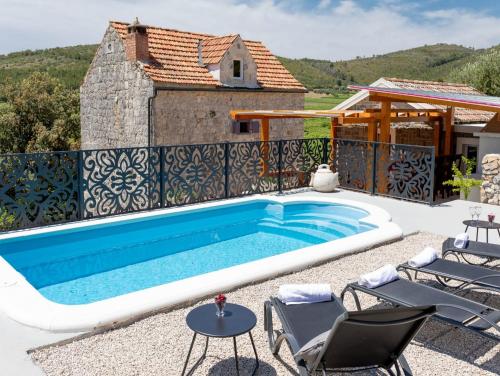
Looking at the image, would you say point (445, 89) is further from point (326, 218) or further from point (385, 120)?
point (326, 218)

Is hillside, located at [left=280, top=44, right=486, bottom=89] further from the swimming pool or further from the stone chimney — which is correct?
the swimming pool

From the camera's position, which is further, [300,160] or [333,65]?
[333,65]

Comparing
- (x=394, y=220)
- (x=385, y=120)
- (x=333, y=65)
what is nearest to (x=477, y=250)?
(x=394, y=220)

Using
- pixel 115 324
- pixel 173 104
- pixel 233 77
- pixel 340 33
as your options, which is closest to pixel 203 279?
pixel 115 324

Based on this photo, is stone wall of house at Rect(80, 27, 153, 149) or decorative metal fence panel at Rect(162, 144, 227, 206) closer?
decorative metal fence panel at Rect(162, 144, 227, 206)

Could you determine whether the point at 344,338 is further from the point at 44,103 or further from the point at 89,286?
the point at 44,103

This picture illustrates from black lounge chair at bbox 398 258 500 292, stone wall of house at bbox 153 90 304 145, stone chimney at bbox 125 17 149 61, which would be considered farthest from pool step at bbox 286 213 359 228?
stone chimney at bbox 125 17 149 61

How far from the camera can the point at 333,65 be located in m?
84.2

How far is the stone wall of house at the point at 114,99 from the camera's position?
2161 cm

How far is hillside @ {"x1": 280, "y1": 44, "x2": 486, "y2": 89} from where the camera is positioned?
6756 centimetres

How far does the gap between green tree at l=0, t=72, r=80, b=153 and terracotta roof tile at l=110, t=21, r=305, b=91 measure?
11.3 m

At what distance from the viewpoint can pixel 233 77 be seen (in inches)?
934

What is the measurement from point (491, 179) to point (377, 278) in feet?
27.2

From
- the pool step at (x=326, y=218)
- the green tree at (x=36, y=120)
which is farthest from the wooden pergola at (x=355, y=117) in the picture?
the green tree at (x=36, y=120)
